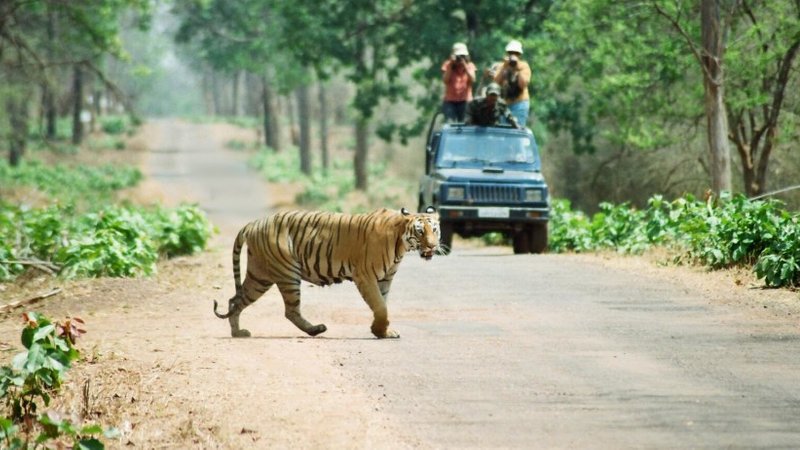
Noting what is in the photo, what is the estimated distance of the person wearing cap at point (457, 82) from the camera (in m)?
23.6

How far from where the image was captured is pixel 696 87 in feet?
94.0

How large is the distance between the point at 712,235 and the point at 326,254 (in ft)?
23.7

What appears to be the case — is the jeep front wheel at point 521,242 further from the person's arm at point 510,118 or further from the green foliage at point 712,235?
the person's arm at point 510,118

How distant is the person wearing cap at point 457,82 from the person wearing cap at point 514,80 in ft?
2.53

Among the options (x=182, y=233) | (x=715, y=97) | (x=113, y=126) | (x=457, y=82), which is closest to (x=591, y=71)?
(x=457, y=82)

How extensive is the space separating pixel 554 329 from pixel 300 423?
4551mm

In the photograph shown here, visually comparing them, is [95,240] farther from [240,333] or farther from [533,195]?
[533,195]

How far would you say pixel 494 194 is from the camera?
21.6 meters

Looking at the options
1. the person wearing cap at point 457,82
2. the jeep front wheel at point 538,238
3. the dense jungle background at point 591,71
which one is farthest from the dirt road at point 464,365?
the dense jungle background at point 591,71

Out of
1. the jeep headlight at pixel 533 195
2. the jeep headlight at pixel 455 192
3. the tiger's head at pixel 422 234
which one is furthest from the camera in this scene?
the jeep headlight at pixel 533 195

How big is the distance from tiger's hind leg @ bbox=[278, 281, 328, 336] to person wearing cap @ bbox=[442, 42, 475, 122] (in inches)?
472

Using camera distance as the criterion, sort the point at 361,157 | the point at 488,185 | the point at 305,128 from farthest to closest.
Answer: the point at 305,128
the point at 361,157
the point at 488,185

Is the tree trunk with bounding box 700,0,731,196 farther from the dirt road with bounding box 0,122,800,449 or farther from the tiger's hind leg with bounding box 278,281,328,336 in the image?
the tiger's hind leg with bounding box 278,281,328,336

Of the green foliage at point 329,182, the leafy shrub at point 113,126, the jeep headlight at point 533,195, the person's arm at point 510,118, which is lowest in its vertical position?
the green foliage at point 329,182
